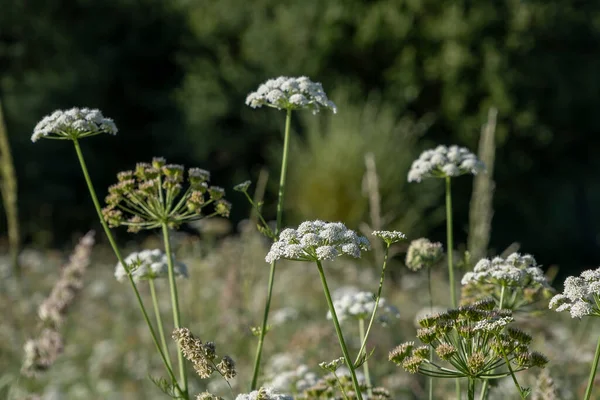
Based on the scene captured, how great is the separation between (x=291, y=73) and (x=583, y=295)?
46.3ft

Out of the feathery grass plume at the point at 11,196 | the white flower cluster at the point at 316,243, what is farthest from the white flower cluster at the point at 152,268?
the feathery grass plume at the point at 11,196

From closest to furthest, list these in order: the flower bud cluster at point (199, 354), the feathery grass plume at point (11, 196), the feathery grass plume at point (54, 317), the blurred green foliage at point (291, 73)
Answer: the flower bud cluster at point (199, 354), the feathery grass plume at point (54, 317), the feathery grass plume at point (11, 196), the blurred green foliage at point (291, 73)

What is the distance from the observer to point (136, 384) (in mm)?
5324

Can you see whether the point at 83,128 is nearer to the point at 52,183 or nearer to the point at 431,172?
the point at 431,172

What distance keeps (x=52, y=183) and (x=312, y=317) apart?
9206 millimetres

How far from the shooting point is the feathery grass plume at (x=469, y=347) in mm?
1559

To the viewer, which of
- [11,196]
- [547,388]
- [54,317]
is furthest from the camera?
[11,196]

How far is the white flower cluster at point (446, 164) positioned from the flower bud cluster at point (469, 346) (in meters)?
0.77

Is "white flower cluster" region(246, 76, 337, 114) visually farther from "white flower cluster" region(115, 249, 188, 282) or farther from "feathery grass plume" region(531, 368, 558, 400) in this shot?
"feathery grass plume" region(531, 368, 558, 400)

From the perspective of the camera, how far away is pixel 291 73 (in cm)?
1537

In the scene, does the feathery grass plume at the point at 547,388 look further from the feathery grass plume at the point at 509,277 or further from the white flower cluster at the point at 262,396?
the white flower cluster at the point at 262,396

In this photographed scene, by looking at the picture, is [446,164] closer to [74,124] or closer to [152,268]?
[152,268]

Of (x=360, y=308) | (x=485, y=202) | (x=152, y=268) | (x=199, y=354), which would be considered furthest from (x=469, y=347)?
(x=485, y=202)

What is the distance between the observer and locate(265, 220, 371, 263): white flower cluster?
1.51 m
